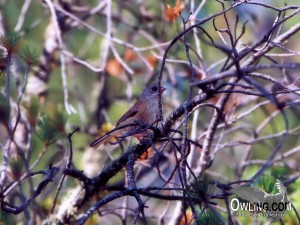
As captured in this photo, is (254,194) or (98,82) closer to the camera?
(254,194)

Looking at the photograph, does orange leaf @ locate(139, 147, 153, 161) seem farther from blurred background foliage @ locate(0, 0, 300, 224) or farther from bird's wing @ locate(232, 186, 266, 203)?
bird's wing @ locate(232, 186, 266, 203)

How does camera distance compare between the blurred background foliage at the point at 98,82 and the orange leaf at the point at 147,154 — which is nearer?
the orange leaf at the point at 147,154

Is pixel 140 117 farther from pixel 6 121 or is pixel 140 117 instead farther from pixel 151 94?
pixel 6 121

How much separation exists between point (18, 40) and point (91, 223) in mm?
1368

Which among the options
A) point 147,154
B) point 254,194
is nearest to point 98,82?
point 147,154

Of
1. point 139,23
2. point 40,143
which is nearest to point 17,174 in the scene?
point 40,143

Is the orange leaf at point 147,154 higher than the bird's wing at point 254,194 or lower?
higher

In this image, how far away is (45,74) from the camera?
511 centimetres

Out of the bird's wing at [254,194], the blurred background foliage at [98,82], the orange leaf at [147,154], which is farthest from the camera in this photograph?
the blurred background foliage at [98,82]

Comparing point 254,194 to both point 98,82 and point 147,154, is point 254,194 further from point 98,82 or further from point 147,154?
point 98,82

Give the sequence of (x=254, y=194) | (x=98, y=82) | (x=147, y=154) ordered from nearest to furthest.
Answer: (x=254, y=194) → (x=147, y=154) → (x=98, y=82)

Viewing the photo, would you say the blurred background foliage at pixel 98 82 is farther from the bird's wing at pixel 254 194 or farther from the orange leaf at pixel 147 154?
the bird's wing at pixel 254 194

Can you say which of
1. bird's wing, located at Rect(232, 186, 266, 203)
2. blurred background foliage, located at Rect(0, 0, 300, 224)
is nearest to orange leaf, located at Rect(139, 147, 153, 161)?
blurred background foliage, located at Rect(0, 0, 300, 224)

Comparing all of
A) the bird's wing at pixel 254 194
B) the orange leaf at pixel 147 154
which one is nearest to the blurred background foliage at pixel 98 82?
the orange leaf at pixel 147 154
